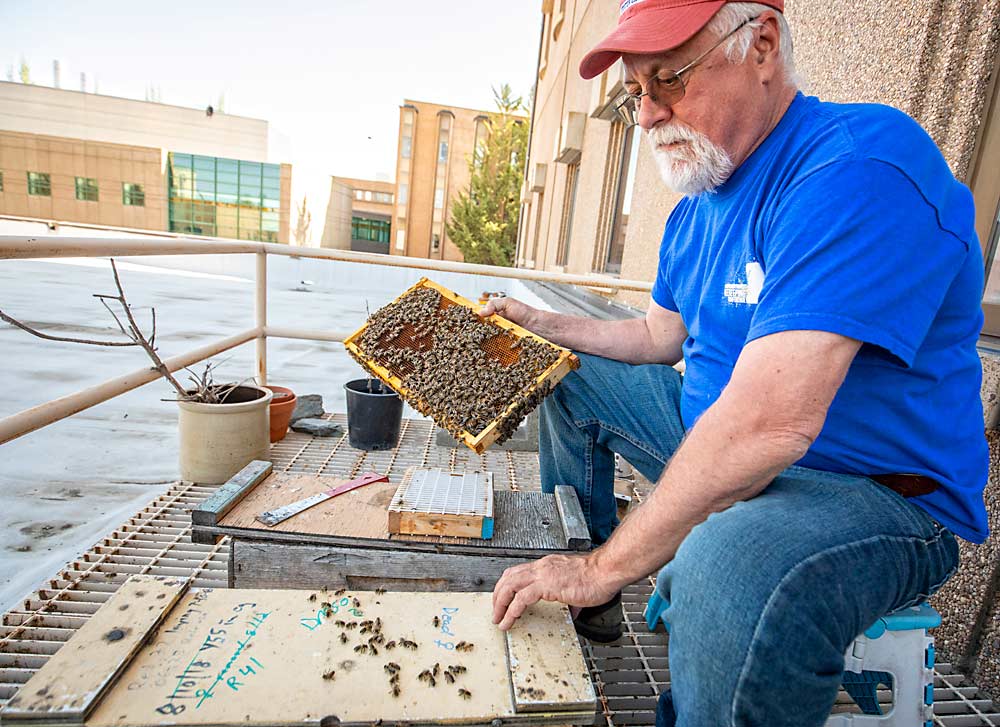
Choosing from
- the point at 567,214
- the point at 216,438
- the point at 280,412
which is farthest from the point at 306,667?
the point at 567,214

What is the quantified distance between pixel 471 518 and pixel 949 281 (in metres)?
1.25

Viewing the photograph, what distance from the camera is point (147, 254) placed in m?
2.31

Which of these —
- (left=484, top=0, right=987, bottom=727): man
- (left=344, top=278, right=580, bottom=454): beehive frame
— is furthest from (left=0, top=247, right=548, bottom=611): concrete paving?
(left=484, top=0, right=987, bottom=727): man

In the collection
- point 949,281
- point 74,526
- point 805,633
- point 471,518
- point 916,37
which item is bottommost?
point 74,526

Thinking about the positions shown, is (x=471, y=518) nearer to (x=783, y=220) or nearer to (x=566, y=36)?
(x=783, y=220)

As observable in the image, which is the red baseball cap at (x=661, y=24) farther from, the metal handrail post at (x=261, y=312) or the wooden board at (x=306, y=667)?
the metal handrail post at (x=261, y=312)

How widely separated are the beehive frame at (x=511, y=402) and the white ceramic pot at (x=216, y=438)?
78cm

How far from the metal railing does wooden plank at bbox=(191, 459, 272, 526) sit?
1.95 feet

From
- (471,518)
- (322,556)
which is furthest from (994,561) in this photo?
(322,556)

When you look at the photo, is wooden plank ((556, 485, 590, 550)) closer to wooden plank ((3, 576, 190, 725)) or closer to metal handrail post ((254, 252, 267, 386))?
wooden plank ((3, 576, 190, 725))

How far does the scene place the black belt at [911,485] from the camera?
1.21 metres

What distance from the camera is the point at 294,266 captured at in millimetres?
15594

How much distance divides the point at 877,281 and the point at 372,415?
2.53m

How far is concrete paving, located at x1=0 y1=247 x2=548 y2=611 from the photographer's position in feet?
7.55
